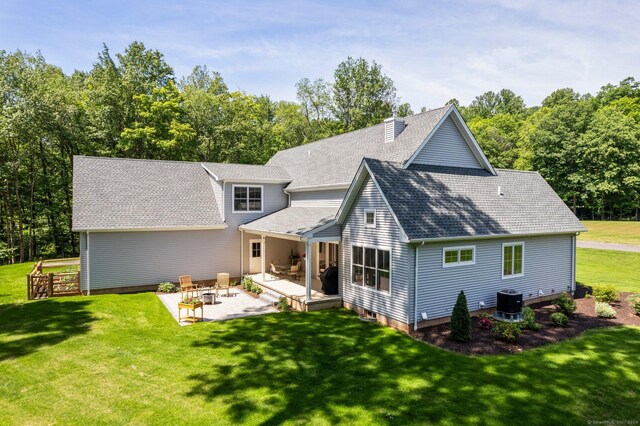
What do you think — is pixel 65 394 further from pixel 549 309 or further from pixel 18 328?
pixel 549 309

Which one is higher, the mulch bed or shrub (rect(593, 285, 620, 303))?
shrub (rect(593, 285, 620, 303))

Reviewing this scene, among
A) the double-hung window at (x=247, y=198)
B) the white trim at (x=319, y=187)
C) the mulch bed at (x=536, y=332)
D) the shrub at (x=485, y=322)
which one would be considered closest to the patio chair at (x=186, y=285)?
the double-hung window at (x=247, y=198)

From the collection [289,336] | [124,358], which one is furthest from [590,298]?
[124,358]

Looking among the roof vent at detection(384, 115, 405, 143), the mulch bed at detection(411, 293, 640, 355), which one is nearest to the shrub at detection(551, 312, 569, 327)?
the mulch bed at detection(411, 293, 640, 355)

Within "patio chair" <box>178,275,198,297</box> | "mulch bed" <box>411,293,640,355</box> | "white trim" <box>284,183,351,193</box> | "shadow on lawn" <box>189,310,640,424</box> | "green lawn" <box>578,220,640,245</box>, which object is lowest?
"mulch bed" <box>411,293,640,355</box>

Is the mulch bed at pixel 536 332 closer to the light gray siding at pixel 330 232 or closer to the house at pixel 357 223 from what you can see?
the house at pixel 357 223

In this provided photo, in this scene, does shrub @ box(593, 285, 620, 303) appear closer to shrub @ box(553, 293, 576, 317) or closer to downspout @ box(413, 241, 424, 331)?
shrub @ box(553, 293, 576, 317)
